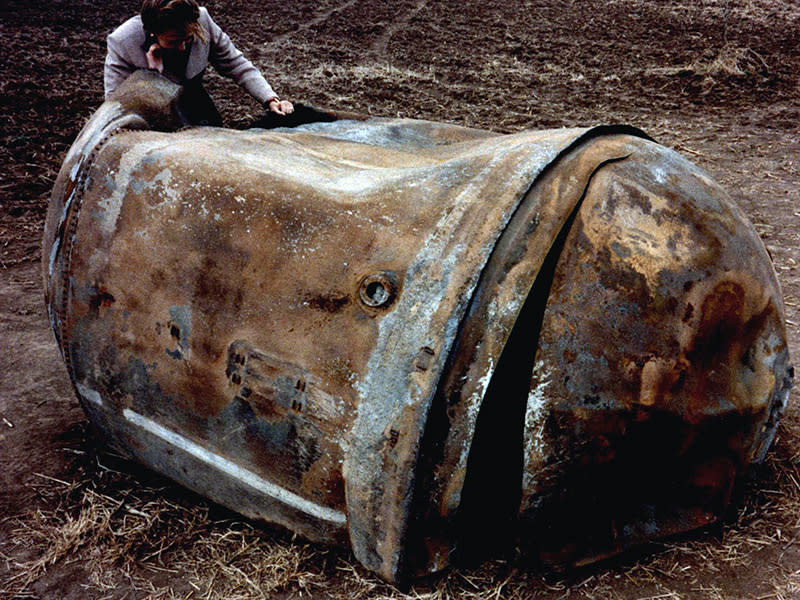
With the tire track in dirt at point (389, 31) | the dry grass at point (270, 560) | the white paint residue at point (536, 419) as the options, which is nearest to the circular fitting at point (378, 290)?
the white paint residue at point (536, 419)

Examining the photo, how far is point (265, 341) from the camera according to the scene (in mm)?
2143

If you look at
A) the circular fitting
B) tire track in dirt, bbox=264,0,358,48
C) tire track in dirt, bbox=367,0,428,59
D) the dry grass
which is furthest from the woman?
tire track in dirt, bbox=264,0,358,48

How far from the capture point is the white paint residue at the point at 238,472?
2186 millimetres

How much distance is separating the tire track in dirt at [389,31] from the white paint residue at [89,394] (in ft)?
23.9

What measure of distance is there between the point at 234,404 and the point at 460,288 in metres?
0.75

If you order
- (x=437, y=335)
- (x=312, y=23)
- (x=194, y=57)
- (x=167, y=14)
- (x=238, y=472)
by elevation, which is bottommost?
(x=238, y=472)

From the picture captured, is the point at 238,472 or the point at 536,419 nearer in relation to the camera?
the point at 536,419

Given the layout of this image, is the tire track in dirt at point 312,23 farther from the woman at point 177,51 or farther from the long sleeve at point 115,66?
the long sleeve at point 115,66

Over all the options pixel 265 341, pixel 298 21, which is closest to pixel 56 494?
pixel 265 341

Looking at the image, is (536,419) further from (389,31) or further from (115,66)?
(389,31)

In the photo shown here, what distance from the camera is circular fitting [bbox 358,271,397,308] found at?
6.61ft

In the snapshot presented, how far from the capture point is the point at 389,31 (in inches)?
408

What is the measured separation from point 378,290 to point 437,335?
208mm

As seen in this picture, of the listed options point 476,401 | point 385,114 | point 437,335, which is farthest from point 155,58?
point 385,114
